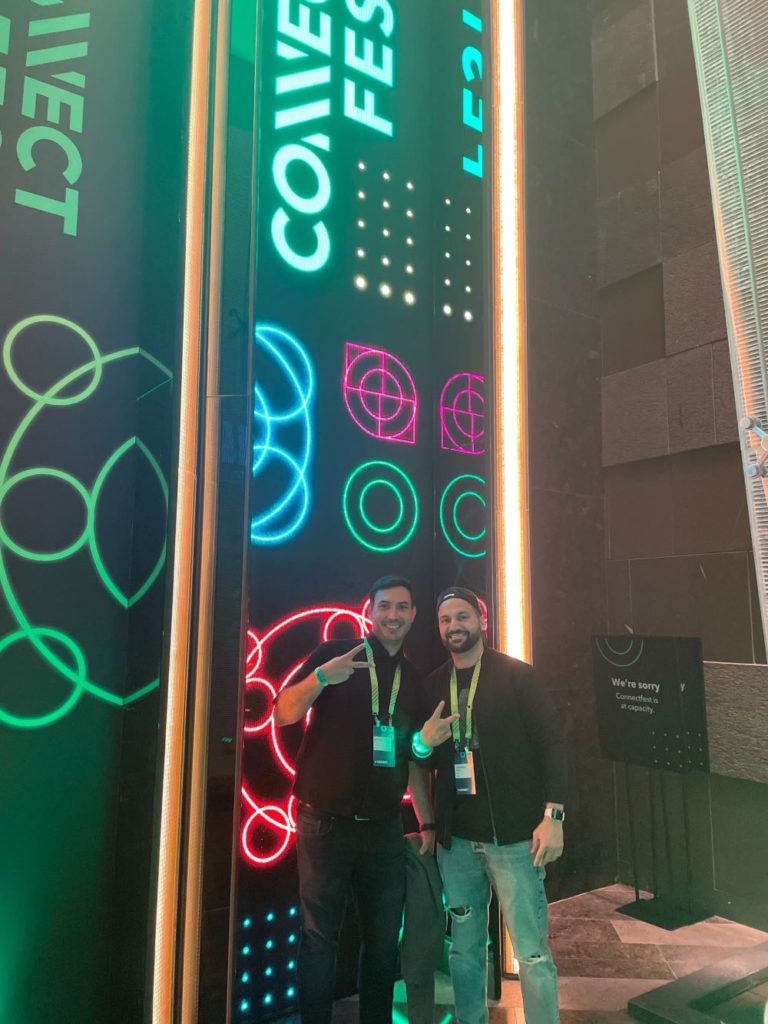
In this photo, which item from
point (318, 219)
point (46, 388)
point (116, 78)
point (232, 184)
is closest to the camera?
point (232, 184)

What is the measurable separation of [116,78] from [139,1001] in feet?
10.4

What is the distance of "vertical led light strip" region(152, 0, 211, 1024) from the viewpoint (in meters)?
1.92

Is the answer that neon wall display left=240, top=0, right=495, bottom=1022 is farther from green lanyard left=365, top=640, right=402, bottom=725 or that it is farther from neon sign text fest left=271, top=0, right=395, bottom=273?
green lanyard left=365, top=640, right=402, bottom=725

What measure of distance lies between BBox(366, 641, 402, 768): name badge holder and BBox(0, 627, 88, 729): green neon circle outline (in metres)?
0.99

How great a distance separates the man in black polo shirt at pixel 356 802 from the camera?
2311 mm

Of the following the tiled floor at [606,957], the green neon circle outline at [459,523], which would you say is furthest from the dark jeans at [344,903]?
the green neon circle outline at [459,523]

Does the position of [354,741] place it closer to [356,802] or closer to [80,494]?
[356,802]

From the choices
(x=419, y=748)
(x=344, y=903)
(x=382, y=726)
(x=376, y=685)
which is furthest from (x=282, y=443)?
(x=344, y=903)

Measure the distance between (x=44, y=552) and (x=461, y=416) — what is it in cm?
184

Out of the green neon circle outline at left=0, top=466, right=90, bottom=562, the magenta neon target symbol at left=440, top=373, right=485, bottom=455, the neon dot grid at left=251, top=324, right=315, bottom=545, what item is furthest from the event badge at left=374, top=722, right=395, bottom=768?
the magenta neon target symbol at left=440, top=373, right=485, bottom=455

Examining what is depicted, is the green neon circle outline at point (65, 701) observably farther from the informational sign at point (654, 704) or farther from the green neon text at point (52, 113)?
the informational sign at point (654, 704)

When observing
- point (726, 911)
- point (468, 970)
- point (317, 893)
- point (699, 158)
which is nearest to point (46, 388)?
point (317, 893)

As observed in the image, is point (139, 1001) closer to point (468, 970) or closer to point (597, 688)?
point (468, 970)

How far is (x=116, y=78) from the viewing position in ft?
8.86
